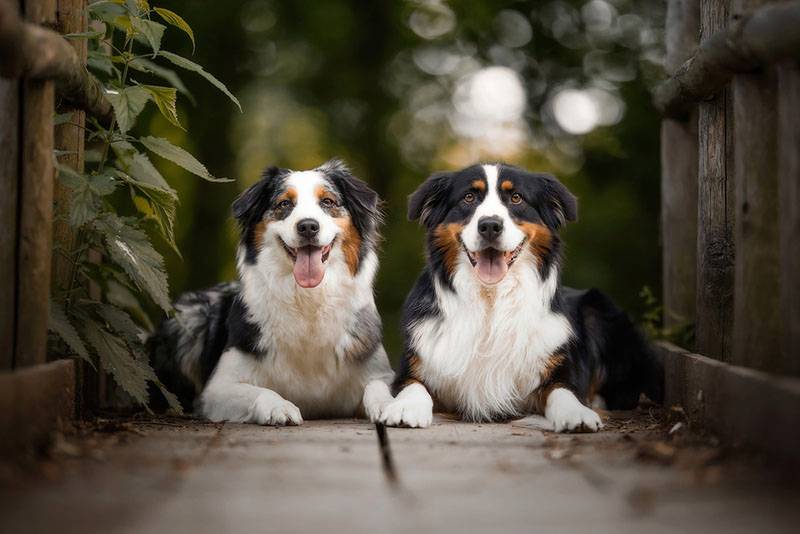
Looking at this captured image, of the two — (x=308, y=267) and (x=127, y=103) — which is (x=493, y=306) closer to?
(x=308, y=267)

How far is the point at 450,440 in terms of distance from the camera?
11.7 ft

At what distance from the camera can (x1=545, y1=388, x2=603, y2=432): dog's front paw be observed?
12.8ft

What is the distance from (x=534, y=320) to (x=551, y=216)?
0.50 metres

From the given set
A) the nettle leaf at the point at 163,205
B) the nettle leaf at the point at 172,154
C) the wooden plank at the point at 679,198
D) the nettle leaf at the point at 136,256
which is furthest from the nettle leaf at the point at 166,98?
the wooden plank at the point at 679,198

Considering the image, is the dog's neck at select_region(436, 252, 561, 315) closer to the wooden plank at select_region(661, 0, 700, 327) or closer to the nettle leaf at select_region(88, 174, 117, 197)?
the wooden plank at select_region(661, 0, 700, 327)

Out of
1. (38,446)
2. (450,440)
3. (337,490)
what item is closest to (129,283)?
(38,446)

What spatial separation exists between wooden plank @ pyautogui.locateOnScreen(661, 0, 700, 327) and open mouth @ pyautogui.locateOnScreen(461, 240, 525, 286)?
1.21 metres

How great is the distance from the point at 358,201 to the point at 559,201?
3.26 ft

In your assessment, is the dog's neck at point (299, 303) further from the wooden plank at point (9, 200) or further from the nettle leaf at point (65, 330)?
the wooden plank at point (9, 200)

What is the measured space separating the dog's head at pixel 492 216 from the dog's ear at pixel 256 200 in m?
0.71

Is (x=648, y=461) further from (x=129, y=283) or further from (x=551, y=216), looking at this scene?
(x=129, y=283)

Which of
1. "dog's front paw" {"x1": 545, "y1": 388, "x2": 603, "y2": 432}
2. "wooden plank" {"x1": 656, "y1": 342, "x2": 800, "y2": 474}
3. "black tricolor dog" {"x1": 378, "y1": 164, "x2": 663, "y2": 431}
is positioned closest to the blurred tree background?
"black tricolor dog" {"x1": 378, "y1": 164, "x2": 663, "y2": 431}

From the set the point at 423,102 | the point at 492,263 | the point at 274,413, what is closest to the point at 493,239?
the point at 492,263

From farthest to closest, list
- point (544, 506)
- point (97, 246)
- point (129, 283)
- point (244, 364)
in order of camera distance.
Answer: point (244, 364) → point (129, 283) → point (97, 246) → point (544, 506)
